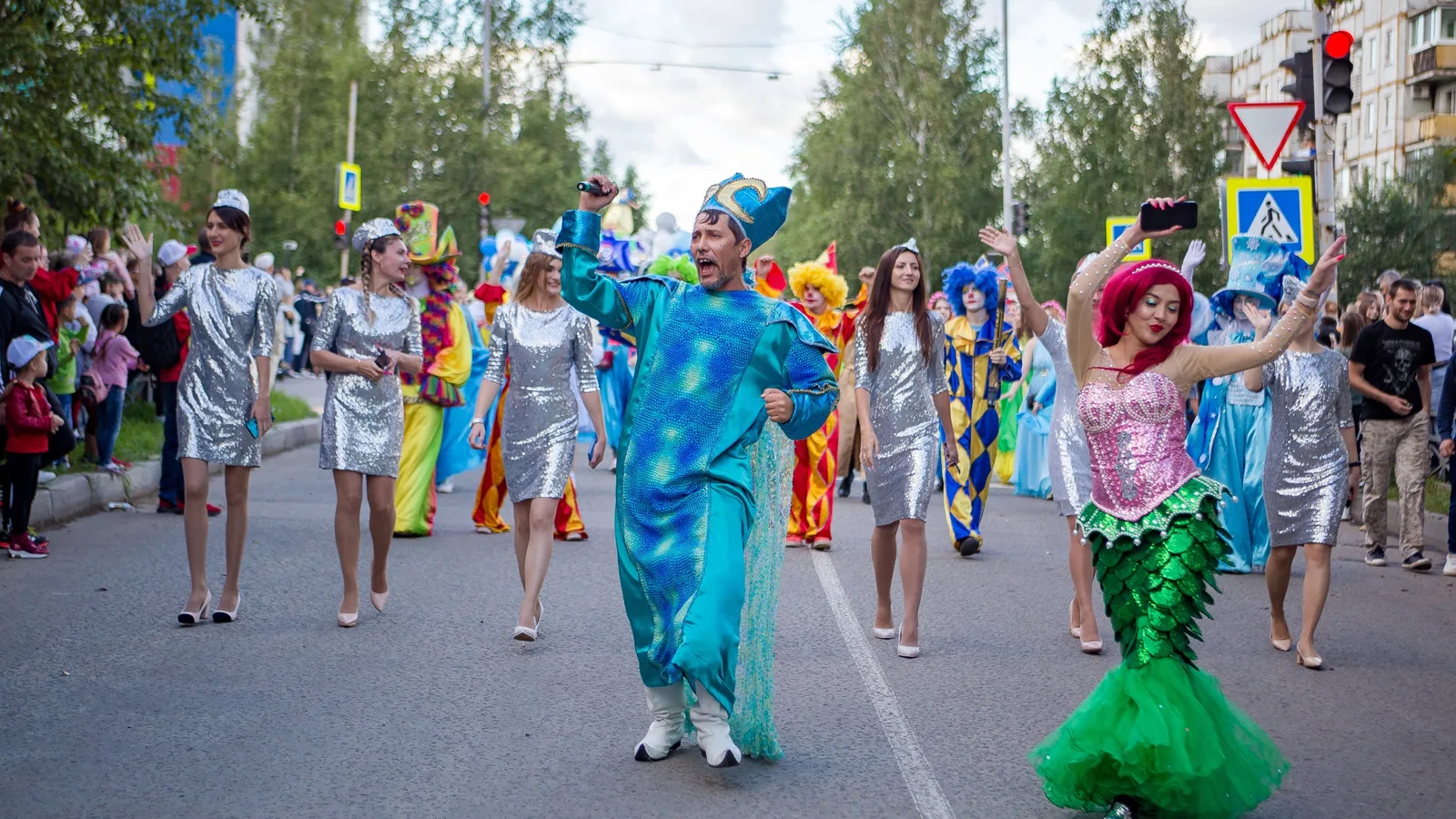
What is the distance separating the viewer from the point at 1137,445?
17.0 feet

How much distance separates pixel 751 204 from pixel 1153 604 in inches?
76.0

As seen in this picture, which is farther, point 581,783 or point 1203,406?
point 1203,406

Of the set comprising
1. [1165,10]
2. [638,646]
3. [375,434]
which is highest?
[1165,10]

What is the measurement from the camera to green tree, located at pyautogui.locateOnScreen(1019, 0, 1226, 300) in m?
49.8

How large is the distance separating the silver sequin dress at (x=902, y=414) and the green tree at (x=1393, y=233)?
86.7 ft

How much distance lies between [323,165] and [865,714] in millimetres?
44159

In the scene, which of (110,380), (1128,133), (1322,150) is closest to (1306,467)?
(1322,150)

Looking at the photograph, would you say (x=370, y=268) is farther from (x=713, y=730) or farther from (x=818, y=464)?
(x=818, y=464)

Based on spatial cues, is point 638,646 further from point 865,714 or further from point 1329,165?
point 1329,165

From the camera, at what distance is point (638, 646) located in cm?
536

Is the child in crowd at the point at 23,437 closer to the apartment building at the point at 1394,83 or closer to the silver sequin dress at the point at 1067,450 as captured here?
the silver sequin dress at the point at 1067,450

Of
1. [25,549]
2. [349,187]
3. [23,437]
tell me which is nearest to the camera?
[25,549]

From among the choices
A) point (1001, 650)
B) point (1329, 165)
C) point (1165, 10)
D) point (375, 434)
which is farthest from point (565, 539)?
point (1165, 10)

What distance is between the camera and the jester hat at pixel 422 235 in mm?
11070
